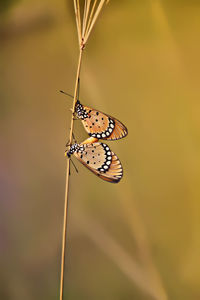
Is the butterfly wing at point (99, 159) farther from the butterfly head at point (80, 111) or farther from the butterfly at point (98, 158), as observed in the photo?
the butterfly head at point (80, 111)

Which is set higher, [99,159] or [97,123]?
[97,123]

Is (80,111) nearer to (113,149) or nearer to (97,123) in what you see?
(97,123)

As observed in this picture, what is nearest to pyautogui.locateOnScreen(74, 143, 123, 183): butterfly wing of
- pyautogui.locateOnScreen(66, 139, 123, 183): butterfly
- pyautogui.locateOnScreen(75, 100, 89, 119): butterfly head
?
pyautogui.locateOnScreen(66, 139, 123, 183): butterfly

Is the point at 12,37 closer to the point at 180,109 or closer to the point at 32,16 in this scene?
the point at 32,16

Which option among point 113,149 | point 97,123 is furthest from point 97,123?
point 113,149

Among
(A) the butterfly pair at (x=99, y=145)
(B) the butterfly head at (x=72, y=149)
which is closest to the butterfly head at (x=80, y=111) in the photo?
(A) the butterfly pair at (x=99, y=145)

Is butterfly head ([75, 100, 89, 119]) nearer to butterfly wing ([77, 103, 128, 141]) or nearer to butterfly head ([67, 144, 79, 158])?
butterfly wing ([77, 103, 128, 141])

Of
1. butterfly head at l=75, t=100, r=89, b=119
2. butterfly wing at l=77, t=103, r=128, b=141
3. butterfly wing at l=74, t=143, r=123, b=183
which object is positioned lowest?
butterfly wing at l=74, t=143, r=123, b=183
